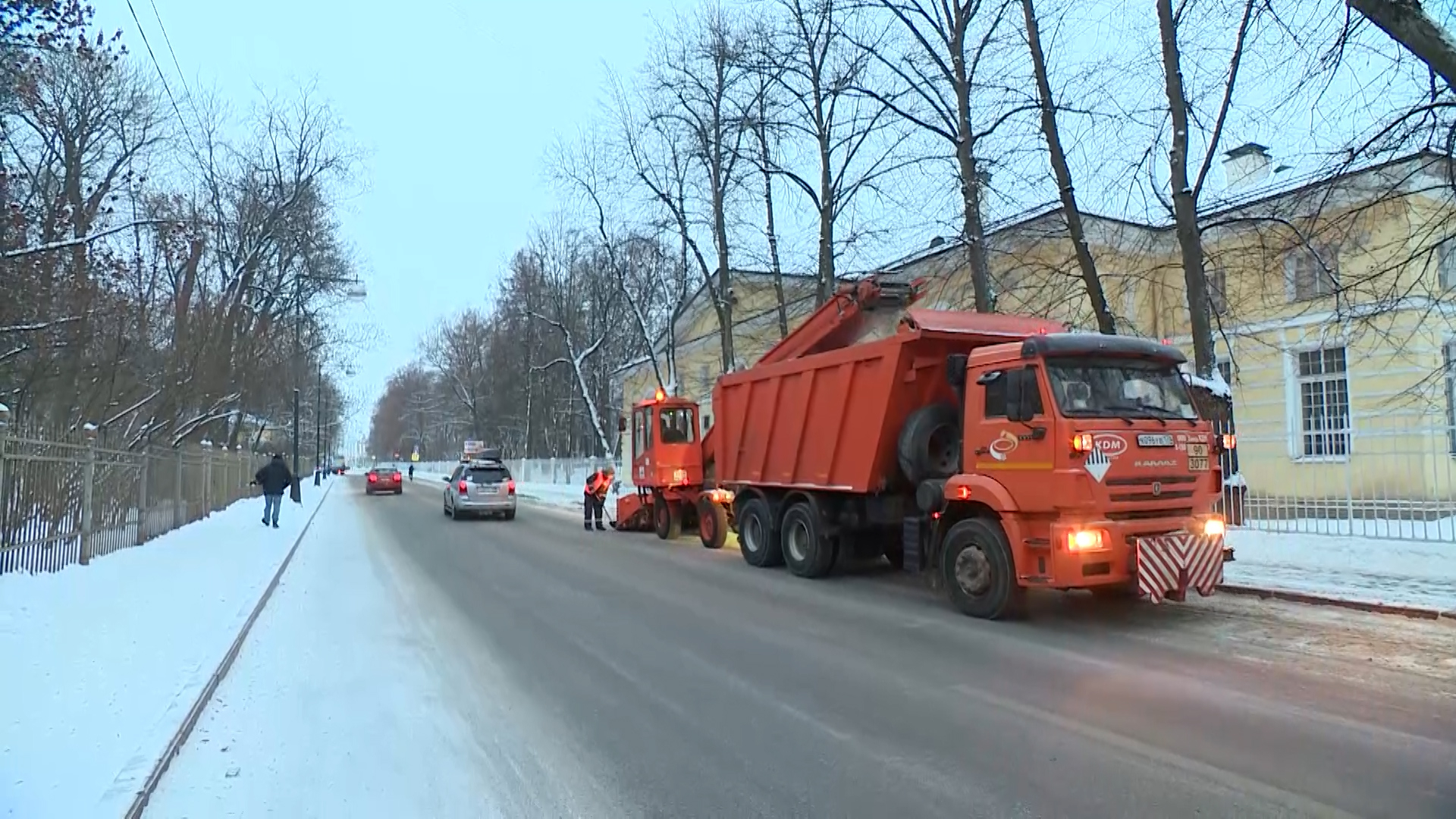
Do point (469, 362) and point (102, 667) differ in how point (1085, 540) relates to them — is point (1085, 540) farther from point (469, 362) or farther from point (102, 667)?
point (469, 362)

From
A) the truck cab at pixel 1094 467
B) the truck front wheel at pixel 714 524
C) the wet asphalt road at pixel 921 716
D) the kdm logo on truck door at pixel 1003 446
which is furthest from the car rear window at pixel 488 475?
the kdm logo on truck door at pixel 1003 446

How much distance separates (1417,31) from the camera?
782cm

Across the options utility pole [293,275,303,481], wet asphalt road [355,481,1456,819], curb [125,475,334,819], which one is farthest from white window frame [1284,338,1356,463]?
utility pole [293,275,303,481]

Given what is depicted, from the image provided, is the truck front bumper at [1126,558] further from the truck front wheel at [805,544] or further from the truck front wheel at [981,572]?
the truck front wheel at [805,544]

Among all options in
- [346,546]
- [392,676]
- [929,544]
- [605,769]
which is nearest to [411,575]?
[346,546]

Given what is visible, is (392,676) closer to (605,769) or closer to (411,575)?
(605,769)

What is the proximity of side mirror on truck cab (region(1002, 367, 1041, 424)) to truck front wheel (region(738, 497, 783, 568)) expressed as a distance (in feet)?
17.6

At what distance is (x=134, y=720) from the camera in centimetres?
531

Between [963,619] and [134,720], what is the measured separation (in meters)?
6.92

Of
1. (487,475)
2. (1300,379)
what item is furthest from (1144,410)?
(487,475)

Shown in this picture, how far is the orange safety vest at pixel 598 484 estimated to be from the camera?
73.4 ft

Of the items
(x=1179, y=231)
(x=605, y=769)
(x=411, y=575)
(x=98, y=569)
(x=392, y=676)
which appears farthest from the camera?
(x=1179, y=231)

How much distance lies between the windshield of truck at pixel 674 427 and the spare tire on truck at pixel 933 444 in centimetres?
863

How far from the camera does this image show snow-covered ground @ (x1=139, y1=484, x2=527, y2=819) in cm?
445
